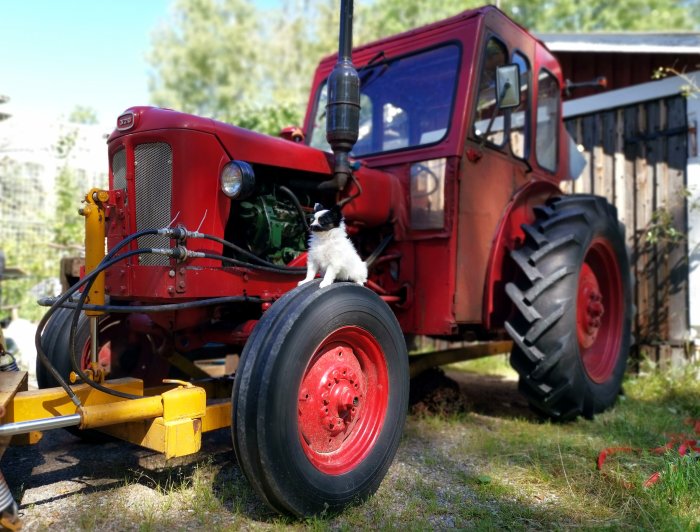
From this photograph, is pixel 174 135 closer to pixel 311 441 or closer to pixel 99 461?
pixel 311 441

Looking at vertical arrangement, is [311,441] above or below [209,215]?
below

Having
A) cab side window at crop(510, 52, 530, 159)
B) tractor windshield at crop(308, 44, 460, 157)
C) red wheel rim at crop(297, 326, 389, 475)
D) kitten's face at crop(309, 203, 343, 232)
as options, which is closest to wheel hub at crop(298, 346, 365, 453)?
red wheel rim at crop(297, 326, 389, 475)

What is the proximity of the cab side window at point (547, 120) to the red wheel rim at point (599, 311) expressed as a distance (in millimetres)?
867

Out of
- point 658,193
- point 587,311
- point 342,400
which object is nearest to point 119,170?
point 342,400

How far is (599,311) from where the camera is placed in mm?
4305

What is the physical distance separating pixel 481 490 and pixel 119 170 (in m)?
2.47

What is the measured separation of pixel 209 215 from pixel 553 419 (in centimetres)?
282

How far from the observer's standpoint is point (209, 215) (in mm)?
2865

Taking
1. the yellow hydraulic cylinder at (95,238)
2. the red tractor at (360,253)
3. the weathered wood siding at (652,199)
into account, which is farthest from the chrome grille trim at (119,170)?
the weathered wood siding at (652,199)

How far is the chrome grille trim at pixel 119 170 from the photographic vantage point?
3037mm

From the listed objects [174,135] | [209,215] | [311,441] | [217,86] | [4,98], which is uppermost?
[217,86]

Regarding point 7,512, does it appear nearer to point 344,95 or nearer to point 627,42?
point 344,95

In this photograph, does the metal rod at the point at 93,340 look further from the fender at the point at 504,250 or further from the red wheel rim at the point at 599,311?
the red wheel rim at the point at 599,311

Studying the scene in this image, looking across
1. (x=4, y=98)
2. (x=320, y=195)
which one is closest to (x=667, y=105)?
(x=320, y=195)
